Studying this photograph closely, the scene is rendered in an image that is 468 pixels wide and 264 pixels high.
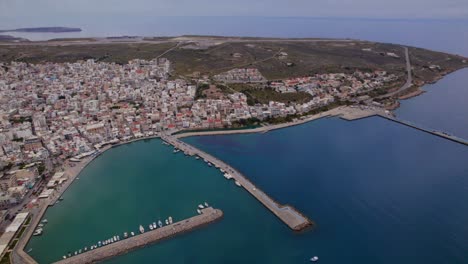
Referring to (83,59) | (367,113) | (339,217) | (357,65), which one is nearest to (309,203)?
(339,217)

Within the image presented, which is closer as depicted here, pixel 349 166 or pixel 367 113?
pixel 349 166

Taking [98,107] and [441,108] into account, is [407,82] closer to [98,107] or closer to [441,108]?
[441,108]

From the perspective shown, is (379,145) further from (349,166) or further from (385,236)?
(385,236)

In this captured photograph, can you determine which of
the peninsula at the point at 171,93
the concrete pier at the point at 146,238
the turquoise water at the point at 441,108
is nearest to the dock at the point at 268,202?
the peninsula at the point at 171,93

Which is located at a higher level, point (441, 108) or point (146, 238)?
point (441, 108)

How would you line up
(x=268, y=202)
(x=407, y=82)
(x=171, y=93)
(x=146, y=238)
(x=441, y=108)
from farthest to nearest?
1. (x=407, y=82)
2. (x=171, y=93)
3. (x=441, y=108)
4. (x=268, y=202)
5. (x=146, y=238)

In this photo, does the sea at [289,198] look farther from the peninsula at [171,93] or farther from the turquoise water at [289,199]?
the peninsula at [171,93]

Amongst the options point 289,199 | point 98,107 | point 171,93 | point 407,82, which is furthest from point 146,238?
point 407,82
